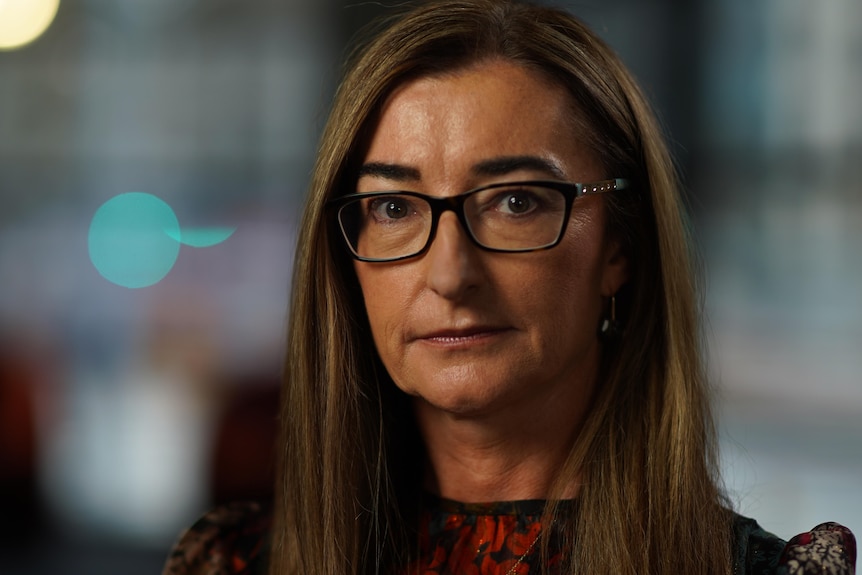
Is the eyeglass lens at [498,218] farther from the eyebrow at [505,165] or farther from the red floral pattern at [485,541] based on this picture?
the red floral pattern at [485,541]

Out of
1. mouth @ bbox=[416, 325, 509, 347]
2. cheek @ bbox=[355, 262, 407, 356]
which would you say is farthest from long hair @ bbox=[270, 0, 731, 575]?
mouth @ bbox=[416, 325, 509, 347]

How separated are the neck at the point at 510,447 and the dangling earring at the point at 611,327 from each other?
0.10 metres

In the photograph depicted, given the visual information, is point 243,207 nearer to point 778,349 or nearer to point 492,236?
point 778,349

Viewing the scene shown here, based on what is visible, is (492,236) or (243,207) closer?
(492,236)

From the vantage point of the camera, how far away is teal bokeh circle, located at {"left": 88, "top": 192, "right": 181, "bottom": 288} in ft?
17.9

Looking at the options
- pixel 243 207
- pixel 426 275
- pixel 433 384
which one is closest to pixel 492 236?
pixel 426 275

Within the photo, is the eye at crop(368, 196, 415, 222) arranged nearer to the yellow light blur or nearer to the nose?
Answer: the nose

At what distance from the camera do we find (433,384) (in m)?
1.46

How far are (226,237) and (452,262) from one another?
→ 437cm

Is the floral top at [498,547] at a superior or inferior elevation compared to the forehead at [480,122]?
inferior

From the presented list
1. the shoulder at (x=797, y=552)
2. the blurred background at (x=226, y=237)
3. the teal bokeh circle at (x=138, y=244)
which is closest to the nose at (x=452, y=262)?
the shoulder at (x=797, y=552)

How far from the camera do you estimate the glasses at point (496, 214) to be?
1432 mm

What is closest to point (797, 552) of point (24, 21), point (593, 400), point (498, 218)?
point (593, 400)

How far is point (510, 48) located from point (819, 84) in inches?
152
